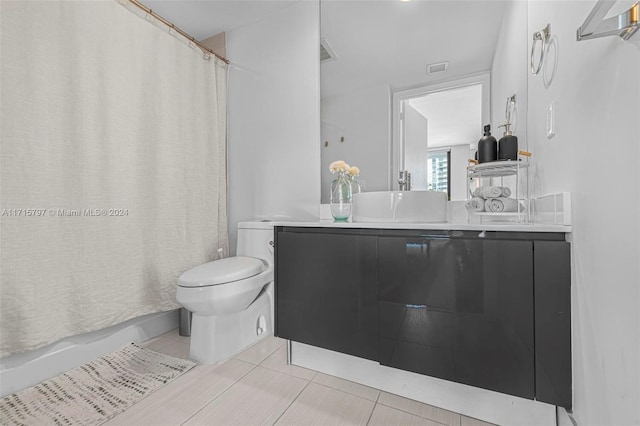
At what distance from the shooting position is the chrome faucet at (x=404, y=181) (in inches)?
62.8

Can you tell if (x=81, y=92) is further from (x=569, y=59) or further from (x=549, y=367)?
(x=549, y=367)

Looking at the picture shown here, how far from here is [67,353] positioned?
1.40m

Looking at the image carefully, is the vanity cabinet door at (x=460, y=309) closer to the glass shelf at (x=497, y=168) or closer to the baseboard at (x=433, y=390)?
the baseboard at (x=433, y=390)

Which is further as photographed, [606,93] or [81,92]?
[81,92]

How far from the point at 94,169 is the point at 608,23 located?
192 cm

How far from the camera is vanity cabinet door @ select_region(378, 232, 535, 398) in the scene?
0.91 metres

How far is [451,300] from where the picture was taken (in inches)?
39.5

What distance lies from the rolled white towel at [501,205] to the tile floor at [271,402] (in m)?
0.81

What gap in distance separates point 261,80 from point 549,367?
2239 millimetres

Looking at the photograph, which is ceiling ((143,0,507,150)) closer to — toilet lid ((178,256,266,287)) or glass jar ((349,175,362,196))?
glass jar ((349,175,362,196))

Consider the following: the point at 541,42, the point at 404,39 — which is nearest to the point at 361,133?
the point at 404,39

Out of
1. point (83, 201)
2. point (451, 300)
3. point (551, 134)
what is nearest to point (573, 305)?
point (451, 300)

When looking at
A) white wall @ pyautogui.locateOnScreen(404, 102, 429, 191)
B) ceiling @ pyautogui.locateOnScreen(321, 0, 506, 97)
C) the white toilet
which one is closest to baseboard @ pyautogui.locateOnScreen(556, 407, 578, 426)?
white wall @ pyautogui.locateOnScreen(404, 102, 429, 191)

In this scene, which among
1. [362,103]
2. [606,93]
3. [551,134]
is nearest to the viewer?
[606,93]
